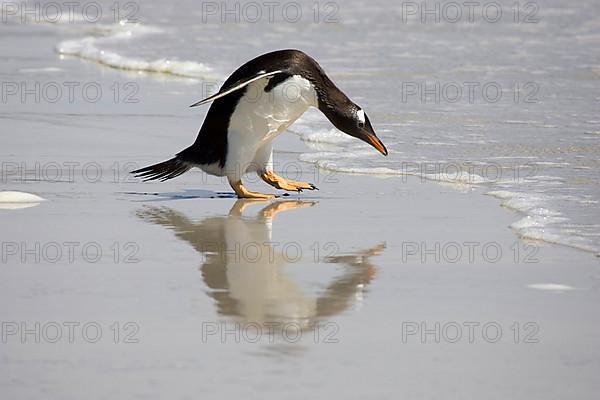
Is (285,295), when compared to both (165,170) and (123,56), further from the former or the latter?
(123,56)

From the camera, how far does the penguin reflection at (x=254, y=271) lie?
537 cm

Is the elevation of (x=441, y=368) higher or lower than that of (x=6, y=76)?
lower

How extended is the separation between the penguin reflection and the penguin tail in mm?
629

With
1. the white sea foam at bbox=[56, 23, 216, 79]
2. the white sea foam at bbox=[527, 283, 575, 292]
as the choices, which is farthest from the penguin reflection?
the white sea foam at bbox=[56, 23, 216, 79]

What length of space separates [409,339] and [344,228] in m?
2.16

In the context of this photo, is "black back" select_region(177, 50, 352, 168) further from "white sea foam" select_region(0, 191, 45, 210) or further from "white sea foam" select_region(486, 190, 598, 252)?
"white sea foam" select_region(486, 190, 598, 252)

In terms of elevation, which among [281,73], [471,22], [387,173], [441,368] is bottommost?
[441,368]

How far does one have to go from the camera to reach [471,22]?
19.5m

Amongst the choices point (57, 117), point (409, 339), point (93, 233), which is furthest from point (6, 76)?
point (409, 339)

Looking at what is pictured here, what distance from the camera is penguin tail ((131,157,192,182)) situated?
827 centimetres

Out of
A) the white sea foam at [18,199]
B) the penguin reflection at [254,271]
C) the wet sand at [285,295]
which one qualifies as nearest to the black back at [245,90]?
the wet sand at [285,295]

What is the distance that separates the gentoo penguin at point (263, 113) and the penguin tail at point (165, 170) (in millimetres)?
74

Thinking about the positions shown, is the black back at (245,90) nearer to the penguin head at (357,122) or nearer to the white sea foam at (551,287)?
the penguin head at (357,122)

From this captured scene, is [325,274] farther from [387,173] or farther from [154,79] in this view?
[154,79]
